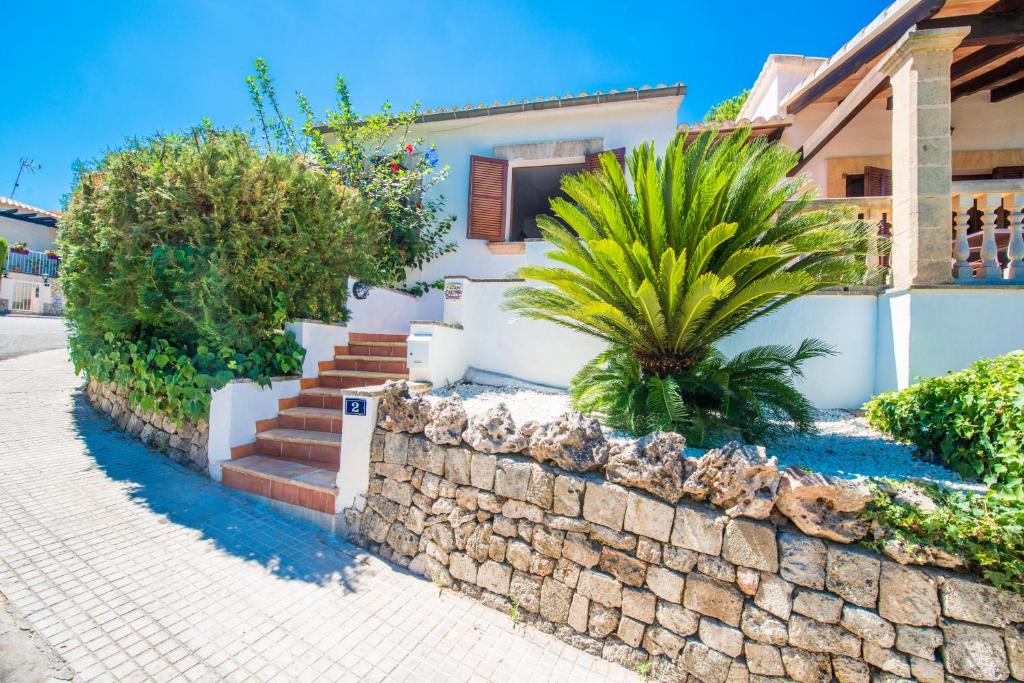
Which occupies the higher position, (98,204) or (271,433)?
(98,204)

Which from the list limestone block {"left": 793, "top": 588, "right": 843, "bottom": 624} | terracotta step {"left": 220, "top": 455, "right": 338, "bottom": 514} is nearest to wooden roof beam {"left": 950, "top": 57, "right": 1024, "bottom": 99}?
limestone block {"left": 793, "top": 588, "right": 843, "bottom": 624}

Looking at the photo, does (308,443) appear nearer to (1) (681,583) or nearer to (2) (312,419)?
(2) (312,419)

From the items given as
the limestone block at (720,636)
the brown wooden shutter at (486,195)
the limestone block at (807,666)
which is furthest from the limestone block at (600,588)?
the brown wooden shutter at (486,195)

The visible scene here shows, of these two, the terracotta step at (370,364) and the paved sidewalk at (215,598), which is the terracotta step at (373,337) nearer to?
the terracotta step at (370,364)

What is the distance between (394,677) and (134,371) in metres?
4.68

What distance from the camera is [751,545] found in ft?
7.13

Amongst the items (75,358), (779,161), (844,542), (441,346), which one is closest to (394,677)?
(844,542)

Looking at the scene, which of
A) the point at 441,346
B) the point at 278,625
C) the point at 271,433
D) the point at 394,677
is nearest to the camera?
the point at 394,677

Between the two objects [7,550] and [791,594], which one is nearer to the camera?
[791,594]

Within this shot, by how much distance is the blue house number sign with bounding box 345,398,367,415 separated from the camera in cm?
356

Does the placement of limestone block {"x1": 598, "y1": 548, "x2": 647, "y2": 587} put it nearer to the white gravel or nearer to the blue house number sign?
the white gravel

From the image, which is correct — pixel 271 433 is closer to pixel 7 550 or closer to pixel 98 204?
pixel 7 550

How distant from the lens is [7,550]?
3018 millimetres

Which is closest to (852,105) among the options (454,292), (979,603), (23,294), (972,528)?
(454,292)
